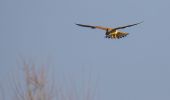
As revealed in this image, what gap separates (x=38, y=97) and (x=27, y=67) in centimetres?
76

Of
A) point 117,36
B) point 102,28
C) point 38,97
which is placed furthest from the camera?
point 38,97

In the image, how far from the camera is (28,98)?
860 cm

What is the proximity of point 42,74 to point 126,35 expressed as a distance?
12.8 feet

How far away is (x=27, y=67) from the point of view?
29.1ft

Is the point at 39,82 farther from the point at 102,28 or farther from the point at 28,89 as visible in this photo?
the point at 102,28

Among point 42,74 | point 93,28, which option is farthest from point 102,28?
point 42,74


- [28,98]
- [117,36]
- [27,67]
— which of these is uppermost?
[117,36]

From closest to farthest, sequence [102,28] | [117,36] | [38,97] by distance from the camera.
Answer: [117,36] → [102,28] → [38,97]

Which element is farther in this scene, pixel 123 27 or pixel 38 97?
pixel 38 97

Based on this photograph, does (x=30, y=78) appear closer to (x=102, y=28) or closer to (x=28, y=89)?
(x=28, y=89)

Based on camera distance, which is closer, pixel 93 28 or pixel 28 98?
pixel 93 28

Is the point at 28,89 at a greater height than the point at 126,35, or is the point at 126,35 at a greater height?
the point at 126,35

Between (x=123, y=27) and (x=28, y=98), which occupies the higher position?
(x=123, y=27)

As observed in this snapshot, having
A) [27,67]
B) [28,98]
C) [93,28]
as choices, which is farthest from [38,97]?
[93,28]
